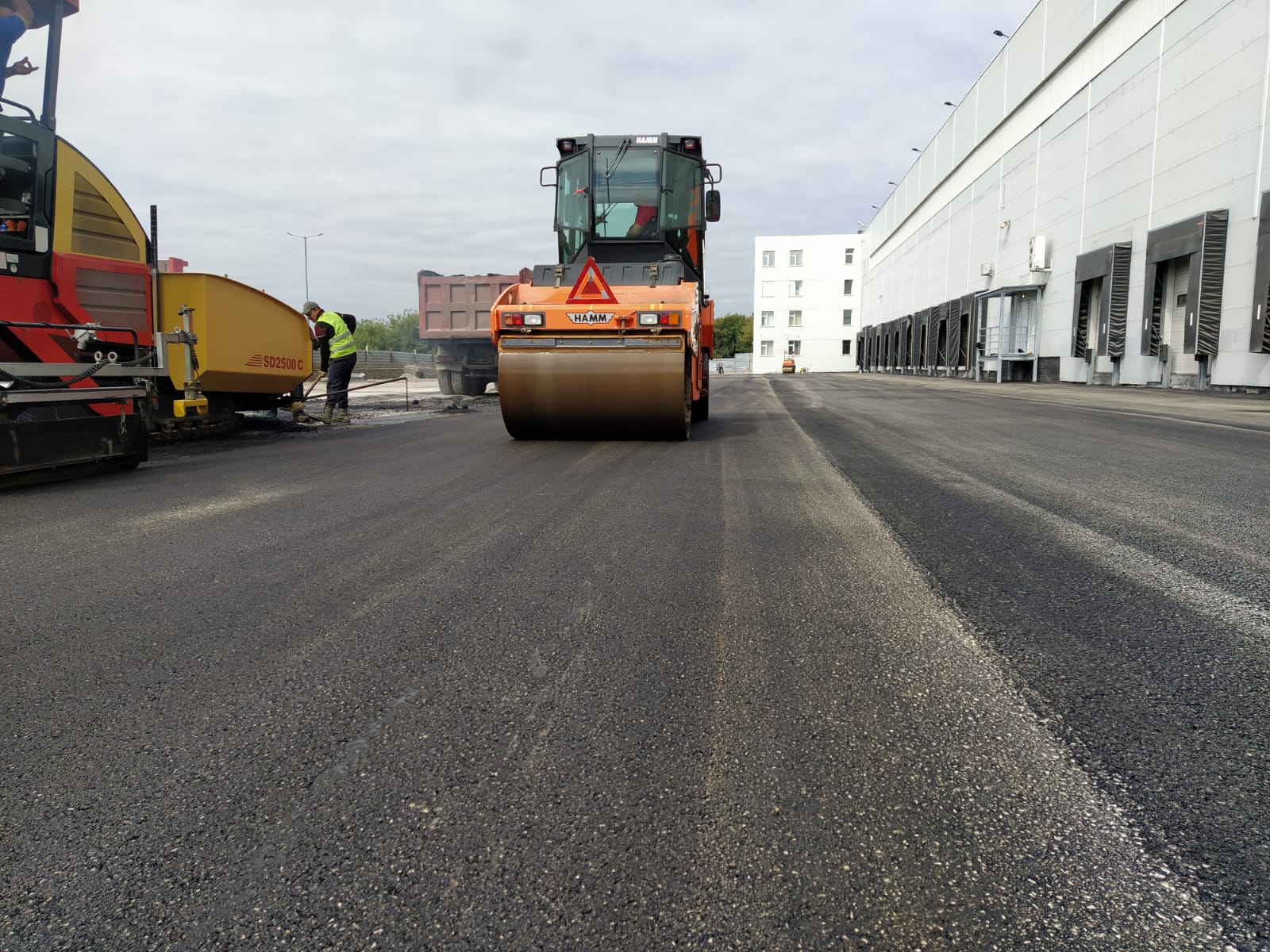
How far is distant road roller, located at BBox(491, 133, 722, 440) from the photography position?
308 inches

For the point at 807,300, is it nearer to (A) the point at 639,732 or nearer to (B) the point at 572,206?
(B) the point at 572,206

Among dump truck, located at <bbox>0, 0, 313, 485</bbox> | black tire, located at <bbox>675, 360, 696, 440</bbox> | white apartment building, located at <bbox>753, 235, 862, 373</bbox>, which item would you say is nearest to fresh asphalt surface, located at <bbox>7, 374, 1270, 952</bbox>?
dump truck, located at <bbox>0, 0, 313, 485</bbox>

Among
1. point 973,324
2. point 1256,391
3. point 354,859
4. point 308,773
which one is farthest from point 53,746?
point 973,324

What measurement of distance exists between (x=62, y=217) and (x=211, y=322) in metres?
1.83

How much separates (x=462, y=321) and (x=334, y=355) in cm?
791

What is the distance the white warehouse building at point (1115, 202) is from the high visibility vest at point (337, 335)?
18.0 m

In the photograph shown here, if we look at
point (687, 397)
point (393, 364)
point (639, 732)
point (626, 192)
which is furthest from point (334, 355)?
point (393, 364)

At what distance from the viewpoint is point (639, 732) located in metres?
2.03

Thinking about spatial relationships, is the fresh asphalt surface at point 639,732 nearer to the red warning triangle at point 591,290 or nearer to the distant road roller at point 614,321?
the distant road roller at point 614,321

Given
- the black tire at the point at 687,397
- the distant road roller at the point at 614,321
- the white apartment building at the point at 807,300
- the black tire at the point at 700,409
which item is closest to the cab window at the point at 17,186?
the distant road roller at the point at 614,321

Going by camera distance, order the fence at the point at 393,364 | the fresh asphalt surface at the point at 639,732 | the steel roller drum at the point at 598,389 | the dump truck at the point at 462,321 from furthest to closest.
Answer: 1. the fence at the point at 393,364
2. the dump truck at the point at 462,321
3. the steel roller drum at the point at 598,389
4. the fresh asphalt surface at the point at 639,732

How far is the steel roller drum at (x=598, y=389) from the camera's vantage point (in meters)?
7.77

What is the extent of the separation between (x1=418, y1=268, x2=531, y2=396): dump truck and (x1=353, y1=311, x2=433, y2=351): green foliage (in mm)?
74763

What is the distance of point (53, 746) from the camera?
200 centimetres
